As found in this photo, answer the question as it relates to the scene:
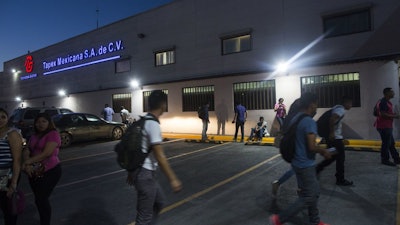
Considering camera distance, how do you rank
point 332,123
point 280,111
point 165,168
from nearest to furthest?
point 165,168
point 332,123
point 280,111

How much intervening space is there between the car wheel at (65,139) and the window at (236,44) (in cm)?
813

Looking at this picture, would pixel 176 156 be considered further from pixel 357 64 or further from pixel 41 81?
pixel 41 81

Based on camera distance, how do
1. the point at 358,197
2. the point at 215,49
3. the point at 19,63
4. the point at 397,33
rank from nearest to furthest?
the point at 358,197
the point at 397,33
the point at 215,49
the point at 19,63

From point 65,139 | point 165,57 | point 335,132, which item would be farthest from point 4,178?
point 165,57

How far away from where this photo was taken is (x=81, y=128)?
1373 cm

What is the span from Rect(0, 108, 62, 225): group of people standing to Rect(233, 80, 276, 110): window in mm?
10840

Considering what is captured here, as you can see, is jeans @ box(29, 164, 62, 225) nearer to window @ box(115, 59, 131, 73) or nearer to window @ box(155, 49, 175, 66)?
window @ box(155, 49, 175, 66)

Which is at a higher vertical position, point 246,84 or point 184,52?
point 184,52

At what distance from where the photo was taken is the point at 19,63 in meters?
30.4

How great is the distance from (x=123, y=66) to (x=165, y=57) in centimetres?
384

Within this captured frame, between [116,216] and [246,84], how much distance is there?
34.7 ft

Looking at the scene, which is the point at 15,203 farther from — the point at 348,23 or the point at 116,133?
the point at 348,23

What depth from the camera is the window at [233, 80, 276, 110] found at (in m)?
13.5

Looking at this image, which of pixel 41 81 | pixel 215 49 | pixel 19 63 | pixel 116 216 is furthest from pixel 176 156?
pixel 19 63
